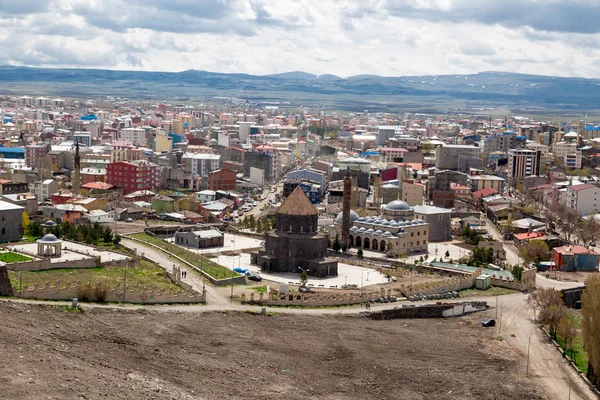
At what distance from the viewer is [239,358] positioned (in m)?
24.6

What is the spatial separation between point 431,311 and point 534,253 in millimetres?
13385

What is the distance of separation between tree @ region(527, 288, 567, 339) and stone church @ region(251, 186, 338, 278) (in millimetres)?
8146

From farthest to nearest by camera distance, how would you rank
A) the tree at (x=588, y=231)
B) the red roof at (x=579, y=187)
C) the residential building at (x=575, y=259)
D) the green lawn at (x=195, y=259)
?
the red roof at (x=579, y=187) < the tree at (x=588, y=231) < the residential building at (x=575, y=259) < the green lawn at (x=195, y=259)

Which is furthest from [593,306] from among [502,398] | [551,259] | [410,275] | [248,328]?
[551,259]

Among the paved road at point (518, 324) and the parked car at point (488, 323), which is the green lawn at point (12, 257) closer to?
the paved road at point (518, 324)

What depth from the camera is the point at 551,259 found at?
44812 mm

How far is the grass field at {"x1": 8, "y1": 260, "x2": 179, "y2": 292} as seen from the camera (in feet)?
96.5

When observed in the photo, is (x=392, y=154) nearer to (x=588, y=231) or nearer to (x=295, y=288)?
(x=588, y=231)

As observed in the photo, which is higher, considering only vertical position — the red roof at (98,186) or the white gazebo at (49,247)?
the white gazebo at (49,247)

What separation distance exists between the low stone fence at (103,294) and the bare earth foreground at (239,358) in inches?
47.9

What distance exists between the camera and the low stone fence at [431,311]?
104ft

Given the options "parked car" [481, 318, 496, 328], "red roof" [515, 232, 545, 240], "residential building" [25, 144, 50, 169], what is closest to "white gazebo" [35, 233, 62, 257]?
"parked car" [481, 318, 496, 328]

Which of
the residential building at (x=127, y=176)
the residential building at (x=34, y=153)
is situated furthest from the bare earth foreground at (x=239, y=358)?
the residential building at (x=34, y=153)

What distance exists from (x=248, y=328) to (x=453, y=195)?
38.0 meters
